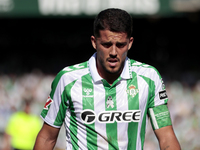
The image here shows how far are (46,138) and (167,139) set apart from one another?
976 mm

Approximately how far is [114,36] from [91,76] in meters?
0.45

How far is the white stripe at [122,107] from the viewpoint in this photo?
290 centimetres

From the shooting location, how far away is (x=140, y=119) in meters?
2.94

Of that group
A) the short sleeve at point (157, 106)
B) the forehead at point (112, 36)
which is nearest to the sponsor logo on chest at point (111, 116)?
the short sleeve at point (157, 106)

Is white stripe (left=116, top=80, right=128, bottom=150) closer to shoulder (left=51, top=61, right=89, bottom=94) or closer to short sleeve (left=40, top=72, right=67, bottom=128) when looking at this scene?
shoulder (left=51, top=61, right=89, bottom=94)

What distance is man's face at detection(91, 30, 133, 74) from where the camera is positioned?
2.82 meters

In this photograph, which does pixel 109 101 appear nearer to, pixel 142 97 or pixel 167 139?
pixel 142 97

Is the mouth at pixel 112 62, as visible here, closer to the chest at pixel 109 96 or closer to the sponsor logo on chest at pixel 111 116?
the chest at pixel 109 96

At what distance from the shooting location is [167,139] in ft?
9.45

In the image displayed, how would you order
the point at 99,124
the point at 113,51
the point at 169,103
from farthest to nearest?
the point at 169,103 → the point at 99,124 → the point at 113,51

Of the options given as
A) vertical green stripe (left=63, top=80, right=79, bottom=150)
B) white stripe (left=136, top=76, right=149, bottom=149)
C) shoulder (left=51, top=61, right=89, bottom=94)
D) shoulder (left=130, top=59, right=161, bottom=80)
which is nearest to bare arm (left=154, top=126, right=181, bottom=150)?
white stripe (left=136, top=76, right=149, bottom=149)

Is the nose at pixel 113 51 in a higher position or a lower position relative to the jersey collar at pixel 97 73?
higher

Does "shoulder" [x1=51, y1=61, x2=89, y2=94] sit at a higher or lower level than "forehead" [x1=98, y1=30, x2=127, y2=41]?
lower

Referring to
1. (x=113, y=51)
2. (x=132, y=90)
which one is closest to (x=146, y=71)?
(x=132, y=90)
